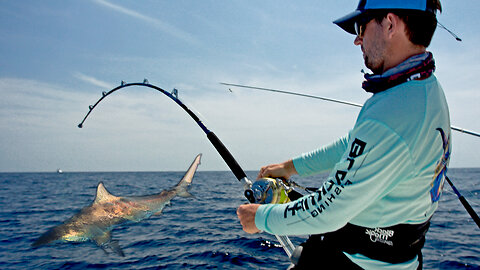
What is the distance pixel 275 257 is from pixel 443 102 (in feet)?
18.3

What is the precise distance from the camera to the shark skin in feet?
25.0

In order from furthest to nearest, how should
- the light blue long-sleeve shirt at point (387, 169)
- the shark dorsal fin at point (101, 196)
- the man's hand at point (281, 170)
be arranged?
the shark dorsal fin at point (101, 196) → the man's hand at point (281, 170) → the light blue long-sleeve shirt at point (387, 169)

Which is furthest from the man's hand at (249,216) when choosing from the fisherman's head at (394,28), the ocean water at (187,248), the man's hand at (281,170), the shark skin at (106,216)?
the shark skin at (106,216)

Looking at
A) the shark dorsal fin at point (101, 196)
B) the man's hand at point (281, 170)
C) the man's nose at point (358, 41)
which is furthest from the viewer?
the shark dorsal fin at point (101, 196)

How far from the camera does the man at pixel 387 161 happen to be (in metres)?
1.29

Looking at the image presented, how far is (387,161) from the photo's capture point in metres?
1.27

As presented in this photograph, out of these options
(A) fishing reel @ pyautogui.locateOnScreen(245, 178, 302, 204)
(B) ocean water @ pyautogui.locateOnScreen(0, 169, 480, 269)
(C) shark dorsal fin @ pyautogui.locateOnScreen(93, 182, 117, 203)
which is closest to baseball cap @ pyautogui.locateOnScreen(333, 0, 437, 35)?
(A) fishing reel @ pyautogui.locateOnScreen(245, 178, 302, 204)

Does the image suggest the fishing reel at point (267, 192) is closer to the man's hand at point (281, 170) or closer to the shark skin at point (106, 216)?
the man's hand at point (281, 170)

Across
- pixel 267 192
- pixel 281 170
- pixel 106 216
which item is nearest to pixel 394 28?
pixel 267 192

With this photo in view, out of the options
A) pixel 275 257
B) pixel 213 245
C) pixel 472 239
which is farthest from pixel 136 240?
pixel 472 239

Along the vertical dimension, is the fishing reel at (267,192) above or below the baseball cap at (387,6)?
below

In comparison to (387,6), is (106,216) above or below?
below

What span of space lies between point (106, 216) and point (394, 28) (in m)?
9.04

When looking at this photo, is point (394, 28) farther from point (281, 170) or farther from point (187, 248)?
point (187, 248)
